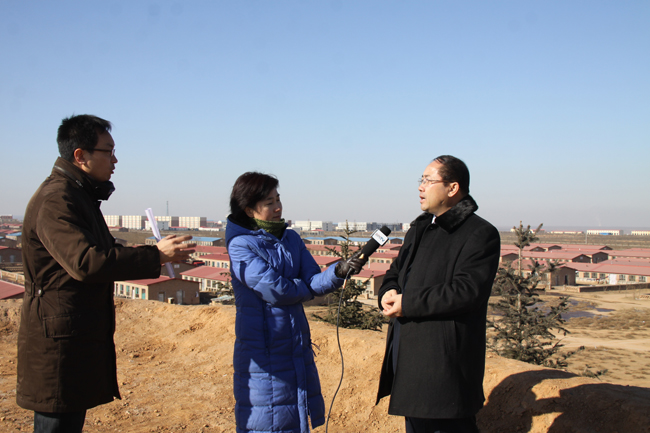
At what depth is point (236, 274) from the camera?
2889 millimetres

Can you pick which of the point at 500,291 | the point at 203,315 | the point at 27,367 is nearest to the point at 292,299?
the point at 27,367

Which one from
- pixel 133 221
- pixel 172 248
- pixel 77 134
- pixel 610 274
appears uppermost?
pixel 133 221

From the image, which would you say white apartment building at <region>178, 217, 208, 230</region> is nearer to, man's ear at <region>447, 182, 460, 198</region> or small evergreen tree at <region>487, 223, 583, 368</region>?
small evergreen tree at <region>487, 223, 583, 368</region>

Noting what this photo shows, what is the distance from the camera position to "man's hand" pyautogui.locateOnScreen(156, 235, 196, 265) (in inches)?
94.0

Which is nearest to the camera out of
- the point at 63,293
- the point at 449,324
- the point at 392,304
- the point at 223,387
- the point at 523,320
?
the point at 63,293

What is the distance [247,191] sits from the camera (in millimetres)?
2992

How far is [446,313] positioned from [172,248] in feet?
4.98

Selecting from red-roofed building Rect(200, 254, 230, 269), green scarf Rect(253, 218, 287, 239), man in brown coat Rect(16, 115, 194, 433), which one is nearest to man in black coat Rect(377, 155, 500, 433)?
green scarf Rect(253, 218, 287, 239)

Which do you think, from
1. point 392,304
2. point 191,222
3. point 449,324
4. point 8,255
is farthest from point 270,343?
point 191,222

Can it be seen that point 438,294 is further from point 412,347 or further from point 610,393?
point 610,393

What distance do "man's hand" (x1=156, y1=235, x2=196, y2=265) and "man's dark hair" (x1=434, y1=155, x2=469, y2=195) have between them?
1.56 meters

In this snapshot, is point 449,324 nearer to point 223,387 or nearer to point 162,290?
point 223,387

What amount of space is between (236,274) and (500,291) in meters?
14.0

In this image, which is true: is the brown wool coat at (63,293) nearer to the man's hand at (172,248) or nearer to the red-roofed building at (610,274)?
the man's hand at (172,248)
